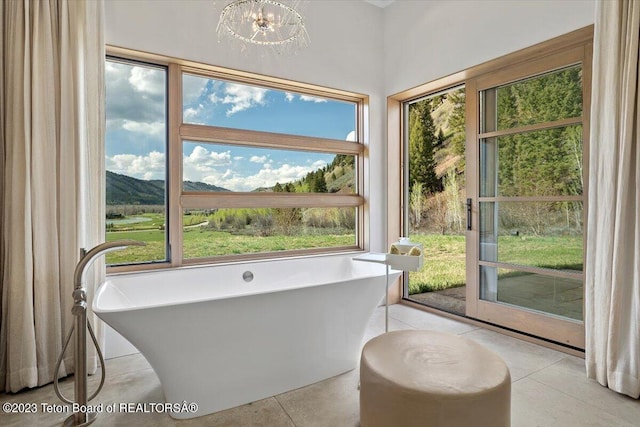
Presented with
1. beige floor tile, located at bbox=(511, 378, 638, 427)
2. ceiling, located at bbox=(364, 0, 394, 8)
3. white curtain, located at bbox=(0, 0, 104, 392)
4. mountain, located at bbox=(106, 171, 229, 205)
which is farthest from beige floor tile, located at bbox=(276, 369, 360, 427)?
ceiling, located at bbox=(364, 0, 394, 8)

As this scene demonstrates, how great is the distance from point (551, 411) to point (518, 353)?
71cm

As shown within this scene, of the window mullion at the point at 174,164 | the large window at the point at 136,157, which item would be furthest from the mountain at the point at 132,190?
the window mullion at the point at 174,164

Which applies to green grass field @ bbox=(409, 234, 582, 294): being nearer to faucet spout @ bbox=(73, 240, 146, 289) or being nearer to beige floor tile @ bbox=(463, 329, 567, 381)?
beige floor tile @ bbox=(463, 329, 567, 381)

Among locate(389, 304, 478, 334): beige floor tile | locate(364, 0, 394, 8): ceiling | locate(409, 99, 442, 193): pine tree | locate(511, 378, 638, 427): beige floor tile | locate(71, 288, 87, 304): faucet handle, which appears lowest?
locate(511, 378, 638, 427): beige floor tile

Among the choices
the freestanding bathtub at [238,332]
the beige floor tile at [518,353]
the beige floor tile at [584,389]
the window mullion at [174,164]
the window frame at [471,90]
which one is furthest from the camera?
the window mullion at [174,164]

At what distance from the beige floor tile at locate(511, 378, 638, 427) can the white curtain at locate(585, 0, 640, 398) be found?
0.31 m

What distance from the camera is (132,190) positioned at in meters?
2.72

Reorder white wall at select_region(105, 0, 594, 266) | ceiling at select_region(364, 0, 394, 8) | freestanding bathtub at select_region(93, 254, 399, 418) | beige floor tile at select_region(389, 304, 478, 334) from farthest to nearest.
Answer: ceiling at select_region(364, 0, 394, 8), beige floor tile at select_region(389, 304, 478, 334), white wall at select_region(105, 0, 594, 266), freestanding bathtub at select_region(93, 254, 399, 418)

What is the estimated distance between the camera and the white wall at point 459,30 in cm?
241

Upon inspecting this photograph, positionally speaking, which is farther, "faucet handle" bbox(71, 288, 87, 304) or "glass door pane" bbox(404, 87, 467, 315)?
"glass door pane" bbox(404, 87, 467, 315)

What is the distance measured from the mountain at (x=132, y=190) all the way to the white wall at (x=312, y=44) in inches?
38.3

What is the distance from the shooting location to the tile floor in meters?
1.78

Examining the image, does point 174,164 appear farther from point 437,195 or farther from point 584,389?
point 584,389

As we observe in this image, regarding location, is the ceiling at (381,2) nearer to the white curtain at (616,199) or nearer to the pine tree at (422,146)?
the pine tree at (422,146)
